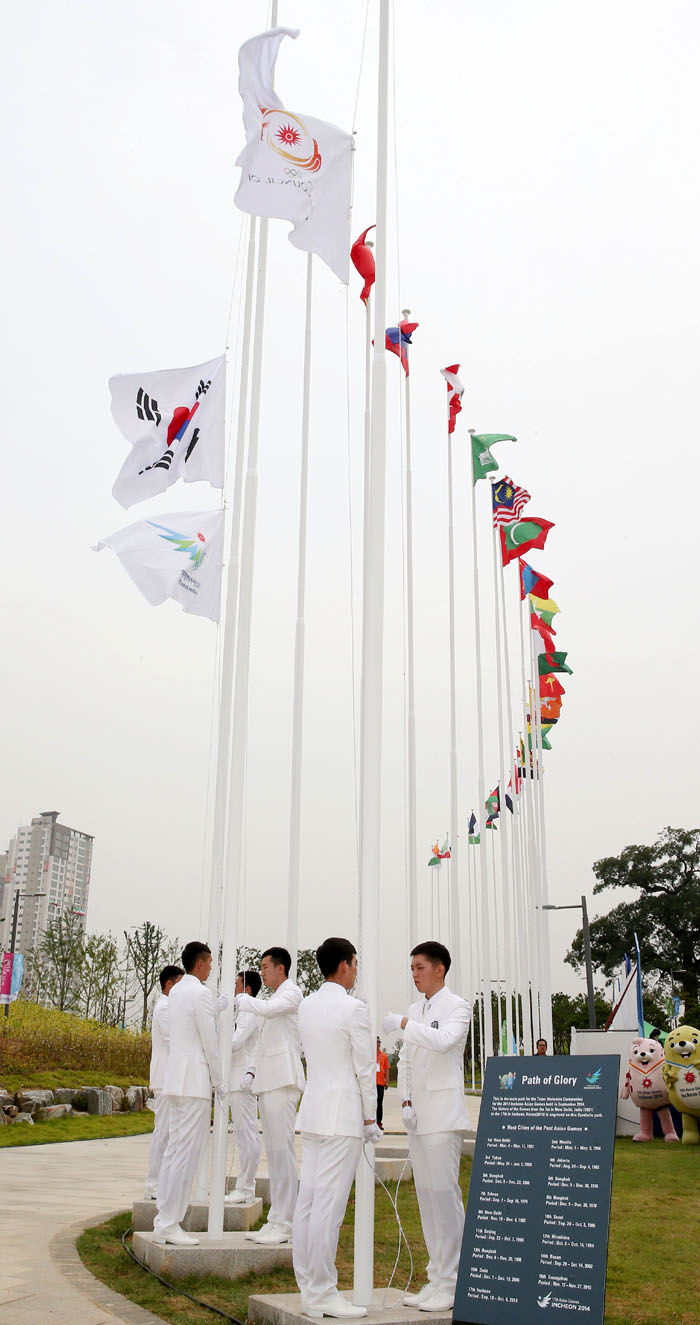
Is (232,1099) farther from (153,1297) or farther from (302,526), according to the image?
(302,526)

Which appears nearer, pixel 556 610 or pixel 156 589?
pixel 156 589

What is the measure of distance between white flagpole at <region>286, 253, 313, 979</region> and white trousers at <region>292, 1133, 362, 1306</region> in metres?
4.12

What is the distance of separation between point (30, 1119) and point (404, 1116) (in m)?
15.3

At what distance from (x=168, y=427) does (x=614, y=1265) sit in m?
7.59

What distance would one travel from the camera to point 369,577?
6820 millimetres

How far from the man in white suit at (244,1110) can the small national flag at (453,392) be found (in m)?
9.69

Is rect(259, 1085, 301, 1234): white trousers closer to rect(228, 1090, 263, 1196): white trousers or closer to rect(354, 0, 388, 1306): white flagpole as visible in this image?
rect(354, 0, 388, 1306): white flagpole

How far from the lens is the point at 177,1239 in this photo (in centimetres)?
704

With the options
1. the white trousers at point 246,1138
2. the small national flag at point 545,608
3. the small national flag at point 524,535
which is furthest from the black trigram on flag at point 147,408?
the small national flag at point 545,608

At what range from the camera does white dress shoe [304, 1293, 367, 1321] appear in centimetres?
525

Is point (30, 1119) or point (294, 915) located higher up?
point (294, 915)

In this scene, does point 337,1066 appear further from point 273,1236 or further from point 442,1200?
point 273,1236

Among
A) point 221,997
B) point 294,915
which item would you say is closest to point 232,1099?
point 294,915

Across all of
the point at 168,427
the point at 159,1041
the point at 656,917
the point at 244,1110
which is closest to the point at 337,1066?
the point at 159,1041
